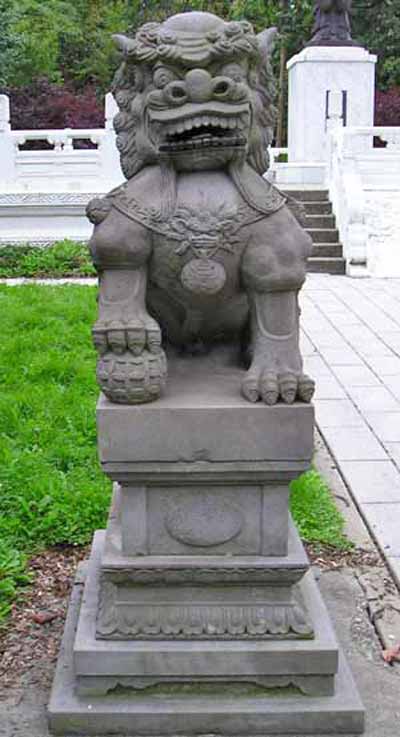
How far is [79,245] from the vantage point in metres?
12.6

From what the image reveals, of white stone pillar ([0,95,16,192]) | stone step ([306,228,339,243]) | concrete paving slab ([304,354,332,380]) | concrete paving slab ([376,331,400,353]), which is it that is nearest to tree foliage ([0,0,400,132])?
white stone pillar ([0,95,16,192])

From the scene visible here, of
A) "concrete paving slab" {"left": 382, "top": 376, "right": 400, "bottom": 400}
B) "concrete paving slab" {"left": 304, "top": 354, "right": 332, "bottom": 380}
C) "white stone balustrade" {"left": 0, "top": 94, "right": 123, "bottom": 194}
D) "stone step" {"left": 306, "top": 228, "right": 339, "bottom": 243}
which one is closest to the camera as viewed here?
"concrete paving slab" {"left": 382, "top": 376, "right": 400, "bottom": 400}

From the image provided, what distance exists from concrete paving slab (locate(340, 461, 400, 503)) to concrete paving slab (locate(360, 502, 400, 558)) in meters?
0.09

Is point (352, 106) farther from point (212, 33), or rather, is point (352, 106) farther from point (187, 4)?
point (212, 33)

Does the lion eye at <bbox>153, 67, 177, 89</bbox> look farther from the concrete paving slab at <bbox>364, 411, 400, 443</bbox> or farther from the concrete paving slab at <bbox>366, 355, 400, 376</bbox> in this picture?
the concrete paving slab at <bbox>366, 355, 400, 376</bbox>

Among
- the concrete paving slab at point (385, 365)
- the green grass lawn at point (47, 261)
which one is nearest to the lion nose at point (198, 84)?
the concrete paving slab at point (385, 365)

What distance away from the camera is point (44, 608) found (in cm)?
339

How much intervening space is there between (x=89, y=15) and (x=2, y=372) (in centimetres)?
2374

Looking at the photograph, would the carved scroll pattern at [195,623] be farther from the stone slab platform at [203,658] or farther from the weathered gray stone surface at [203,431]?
the weathered gray stone surface at [203,431]

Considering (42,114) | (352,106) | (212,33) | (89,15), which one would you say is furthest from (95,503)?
(89,15)

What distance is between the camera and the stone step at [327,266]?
483 inches

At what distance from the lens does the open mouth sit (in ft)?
8.16

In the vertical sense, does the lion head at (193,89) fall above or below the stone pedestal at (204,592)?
above

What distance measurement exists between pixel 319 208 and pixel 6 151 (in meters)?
4.86
